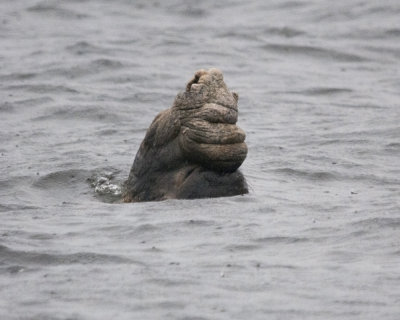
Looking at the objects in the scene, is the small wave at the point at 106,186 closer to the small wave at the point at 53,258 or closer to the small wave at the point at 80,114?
the small wave at the point at 53,258

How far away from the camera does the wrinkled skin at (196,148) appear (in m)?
10.2

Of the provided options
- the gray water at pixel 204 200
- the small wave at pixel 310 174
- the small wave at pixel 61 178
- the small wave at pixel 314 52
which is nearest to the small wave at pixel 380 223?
the gray water at pixel 204 200

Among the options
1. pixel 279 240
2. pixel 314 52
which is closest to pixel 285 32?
pixel 314 52

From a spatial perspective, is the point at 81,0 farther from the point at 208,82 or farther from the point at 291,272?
the point at 291,272

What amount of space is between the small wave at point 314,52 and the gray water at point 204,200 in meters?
0.05

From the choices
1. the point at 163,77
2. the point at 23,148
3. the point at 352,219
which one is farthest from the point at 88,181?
the point at 163,77

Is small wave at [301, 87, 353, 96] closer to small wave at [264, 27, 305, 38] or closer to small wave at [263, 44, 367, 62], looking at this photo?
small wave at [263, 44, 367, 62]

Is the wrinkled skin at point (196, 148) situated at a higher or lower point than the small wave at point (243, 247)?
higher

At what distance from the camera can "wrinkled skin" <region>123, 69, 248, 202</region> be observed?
10.2 m

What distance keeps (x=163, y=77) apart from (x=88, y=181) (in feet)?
20.4

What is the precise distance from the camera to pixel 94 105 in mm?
16578

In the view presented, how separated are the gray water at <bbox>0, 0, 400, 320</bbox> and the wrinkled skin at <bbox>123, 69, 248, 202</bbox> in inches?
7.5

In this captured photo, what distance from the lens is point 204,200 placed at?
10.4 m

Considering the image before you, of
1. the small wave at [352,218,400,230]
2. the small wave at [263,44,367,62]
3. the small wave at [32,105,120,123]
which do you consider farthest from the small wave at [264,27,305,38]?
the small wave at [352,218,400,230]
